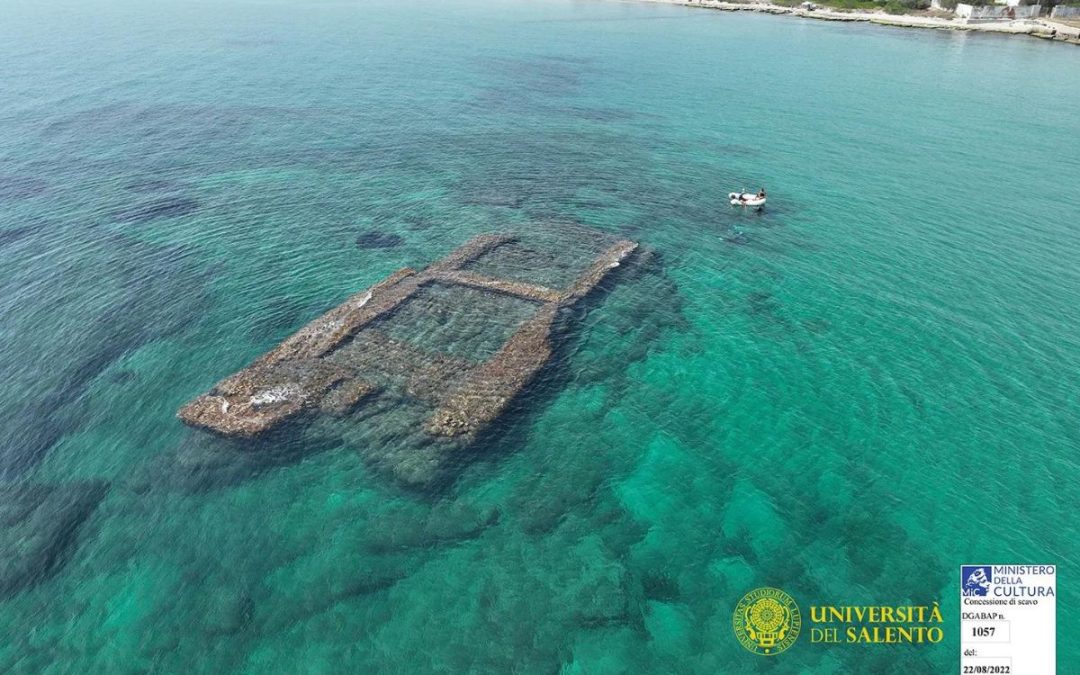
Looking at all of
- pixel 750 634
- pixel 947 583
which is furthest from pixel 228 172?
pixel 947 583

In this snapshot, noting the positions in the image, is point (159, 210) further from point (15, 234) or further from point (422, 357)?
point (422, 357)

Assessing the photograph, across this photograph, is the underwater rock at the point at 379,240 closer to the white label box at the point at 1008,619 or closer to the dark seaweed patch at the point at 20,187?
the dark seaweed patch at the point at 20,187

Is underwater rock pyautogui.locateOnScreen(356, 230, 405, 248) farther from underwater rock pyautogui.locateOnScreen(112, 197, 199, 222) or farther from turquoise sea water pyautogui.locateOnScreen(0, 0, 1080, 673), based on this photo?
underwater rock pyautogui.locateOnScreen(112, 197, 199, 222)

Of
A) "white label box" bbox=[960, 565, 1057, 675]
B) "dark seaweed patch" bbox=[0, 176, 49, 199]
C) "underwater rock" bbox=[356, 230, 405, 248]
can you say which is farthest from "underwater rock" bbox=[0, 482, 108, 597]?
"dark seaweed patch" bbox=[0, 176, 49, 199]

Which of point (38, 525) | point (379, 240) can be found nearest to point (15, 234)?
point (379, 240)

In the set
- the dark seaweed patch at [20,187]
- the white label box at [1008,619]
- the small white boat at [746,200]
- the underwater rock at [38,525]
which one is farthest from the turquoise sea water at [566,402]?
the small white boat at [746,200]

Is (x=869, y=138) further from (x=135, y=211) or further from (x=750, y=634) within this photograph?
(x=135, y=211)
